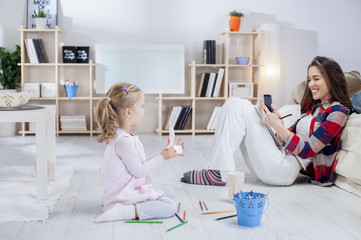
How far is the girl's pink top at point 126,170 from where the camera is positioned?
2162mm

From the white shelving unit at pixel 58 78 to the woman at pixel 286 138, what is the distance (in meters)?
2.88

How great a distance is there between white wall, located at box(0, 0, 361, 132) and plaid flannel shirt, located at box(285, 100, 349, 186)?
2758mm

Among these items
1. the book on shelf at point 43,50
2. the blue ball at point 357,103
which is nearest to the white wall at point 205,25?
the book on shelf at point 43,50

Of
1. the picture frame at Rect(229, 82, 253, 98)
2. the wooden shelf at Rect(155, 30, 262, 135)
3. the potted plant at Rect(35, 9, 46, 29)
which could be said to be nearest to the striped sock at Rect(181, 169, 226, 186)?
the wooden shelf at Rect(155, 30, 262, 135)

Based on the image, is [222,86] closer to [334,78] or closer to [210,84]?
[210,84]

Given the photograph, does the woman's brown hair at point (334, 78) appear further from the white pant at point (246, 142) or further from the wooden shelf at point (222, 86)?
the wooden shelf at point (222, 86)

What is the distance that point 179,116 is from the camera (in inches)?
218

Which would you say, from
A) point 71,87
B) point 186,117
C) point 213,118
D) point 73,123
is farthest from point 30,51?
point 213,118

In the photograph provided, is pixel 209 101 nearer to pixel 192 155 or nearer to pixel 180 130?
pixel 180 130

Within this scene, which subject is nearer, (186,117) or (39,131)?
(39,131)

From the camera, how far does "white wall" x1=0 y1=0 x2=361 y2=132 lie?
5.56m

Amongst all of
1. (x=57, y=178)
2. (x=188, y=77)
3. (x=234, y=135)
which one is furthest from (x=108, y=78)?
(x=234, y=135)

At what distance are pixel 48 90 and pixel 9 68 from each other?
49 centimetres

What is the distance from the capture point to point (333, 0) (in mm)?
5922
